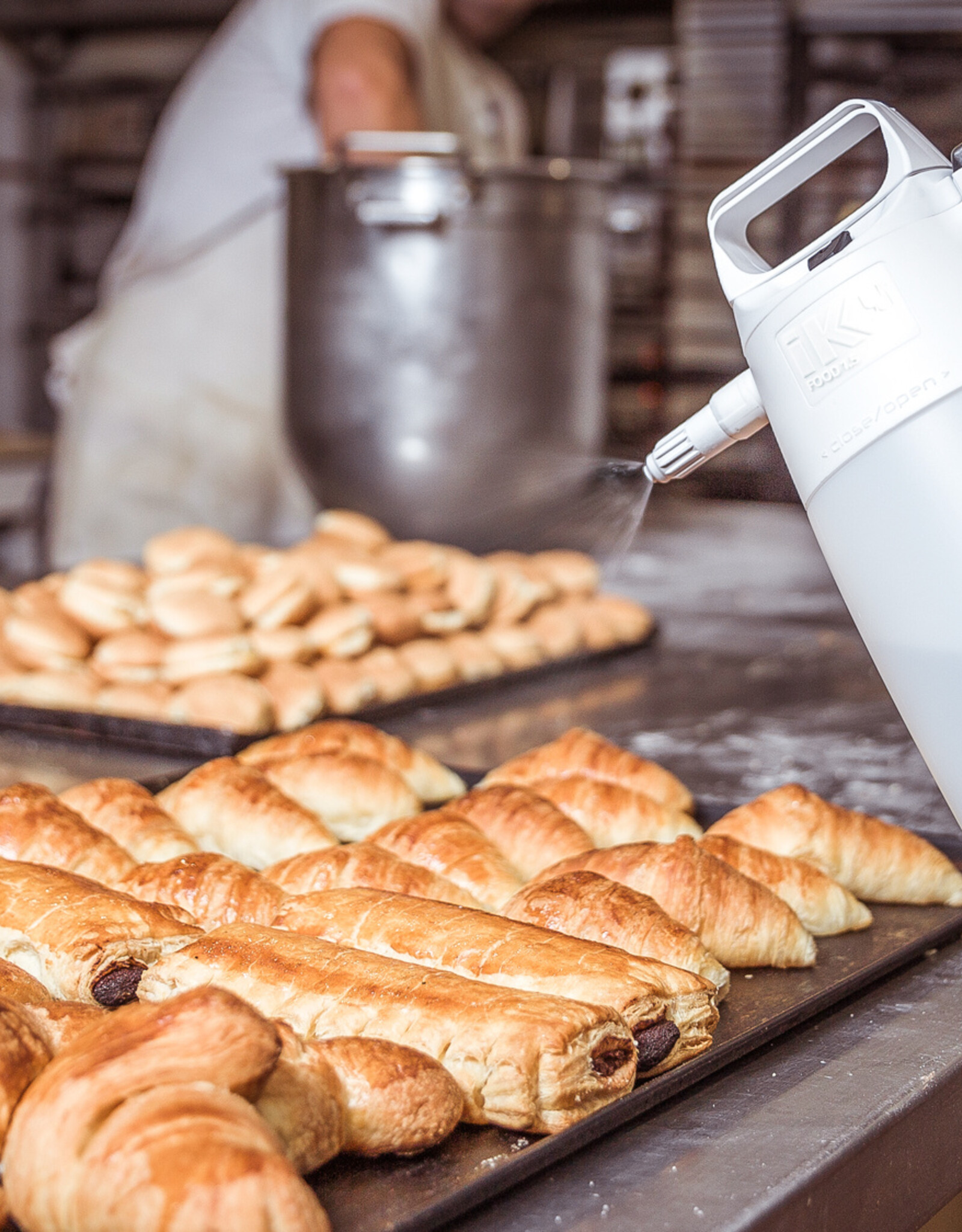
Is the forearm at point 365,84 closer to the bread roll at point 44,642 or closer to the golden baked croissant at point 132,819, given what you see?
the bread roll at point 44,642

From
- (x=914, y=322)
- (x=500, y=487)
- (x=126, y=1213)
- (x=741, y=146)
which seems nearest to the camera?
(x=126, y=1213)

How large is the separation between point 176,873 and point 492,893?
24cm

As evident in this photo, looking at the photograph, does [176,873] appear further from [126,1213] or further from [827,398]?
[827,398]

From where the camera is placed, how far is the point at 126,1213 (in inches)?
23.0

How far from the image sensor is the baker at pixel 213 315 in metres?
3.47

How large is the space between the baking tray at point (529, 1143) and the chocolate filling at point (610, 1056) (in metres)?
0.02

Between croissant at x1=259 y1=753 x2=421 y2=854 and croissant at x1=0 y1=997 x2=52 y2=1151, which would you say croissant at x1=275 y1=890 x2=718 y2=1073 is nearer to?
croissant at x1=0 y1=997 x2=52 y2=1151

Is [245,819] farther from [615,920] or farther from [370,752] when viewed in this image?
[615,920]

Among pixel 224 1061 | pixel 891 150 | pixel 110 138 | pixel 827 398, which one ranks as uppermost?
pixel 110 138

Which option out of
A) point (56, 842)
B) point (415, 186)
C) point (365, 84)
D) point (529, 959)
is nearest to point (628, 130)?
point (365, 84)

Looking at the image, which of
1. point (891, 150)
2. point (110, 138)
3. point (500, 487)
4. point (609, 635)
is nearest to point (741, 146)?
point (500, 487)

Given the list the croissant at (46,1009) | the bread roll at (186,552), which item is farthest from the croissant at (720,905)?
the bread roll at (186,552)

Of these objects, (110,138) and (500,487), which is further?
(110,138)

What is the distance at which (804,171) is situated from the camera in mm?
914
